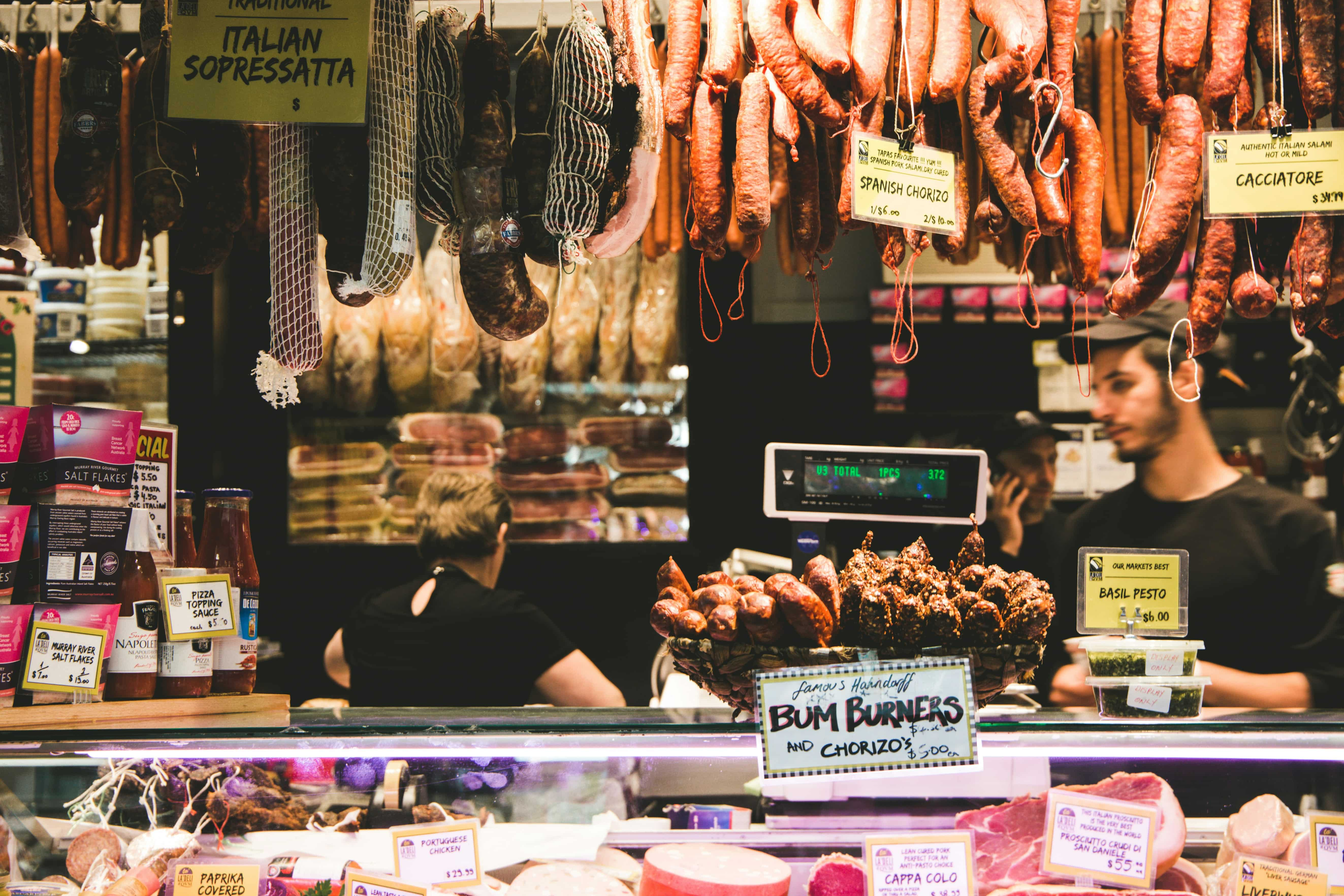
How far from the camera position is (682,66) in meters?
2.03

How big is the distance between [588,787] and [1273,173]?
1.72 m

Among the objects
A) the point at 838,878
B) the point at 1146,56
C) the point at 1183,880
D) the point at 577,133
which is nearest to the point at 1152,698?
the point at 1183,880

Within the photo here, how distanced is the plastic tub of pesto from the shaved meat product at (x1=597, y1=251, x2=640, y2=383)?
10.0 ft

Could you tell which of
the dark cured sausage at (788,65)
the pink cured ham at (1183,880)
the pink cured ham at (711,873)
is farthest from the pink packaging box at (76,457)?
the pink cured ham at (1183,880)

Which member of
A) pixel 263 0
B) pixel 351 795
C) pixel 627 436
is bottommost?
pixel 351 795

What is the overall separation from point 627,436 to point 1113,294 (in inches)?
→ 116

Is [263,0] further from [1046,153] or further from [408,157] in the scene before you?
[1046,153]

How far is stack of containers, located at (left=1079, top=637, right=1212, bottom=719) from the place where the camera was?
1.86 metres

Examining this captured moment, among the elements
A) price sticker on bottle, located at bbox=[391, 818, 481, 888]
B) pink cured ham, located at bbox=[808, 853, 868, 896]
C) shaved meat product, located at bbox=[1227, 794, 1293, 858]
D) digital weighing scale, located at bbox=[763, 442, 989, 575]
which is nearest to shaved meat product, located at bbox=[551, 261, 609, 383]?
digital weighing scale, located at bbox=[763, 442, 989, 575]

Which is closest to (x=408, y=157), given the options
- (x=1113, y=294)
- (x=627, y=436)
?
(x=1113, y=294)

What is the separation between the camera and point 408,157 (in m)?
1.77

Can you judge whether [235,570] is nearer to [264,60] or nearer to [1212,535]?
[264,60]

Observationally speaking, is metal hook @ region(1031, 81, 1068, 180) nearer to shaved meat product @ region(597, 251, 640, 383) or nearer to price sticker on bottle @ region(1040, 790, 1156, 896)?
price sticker on bottle @ region(1040, 790, 1156, 896)

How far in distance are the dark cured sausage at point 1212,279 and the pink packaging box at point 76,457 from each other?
6.48ft
